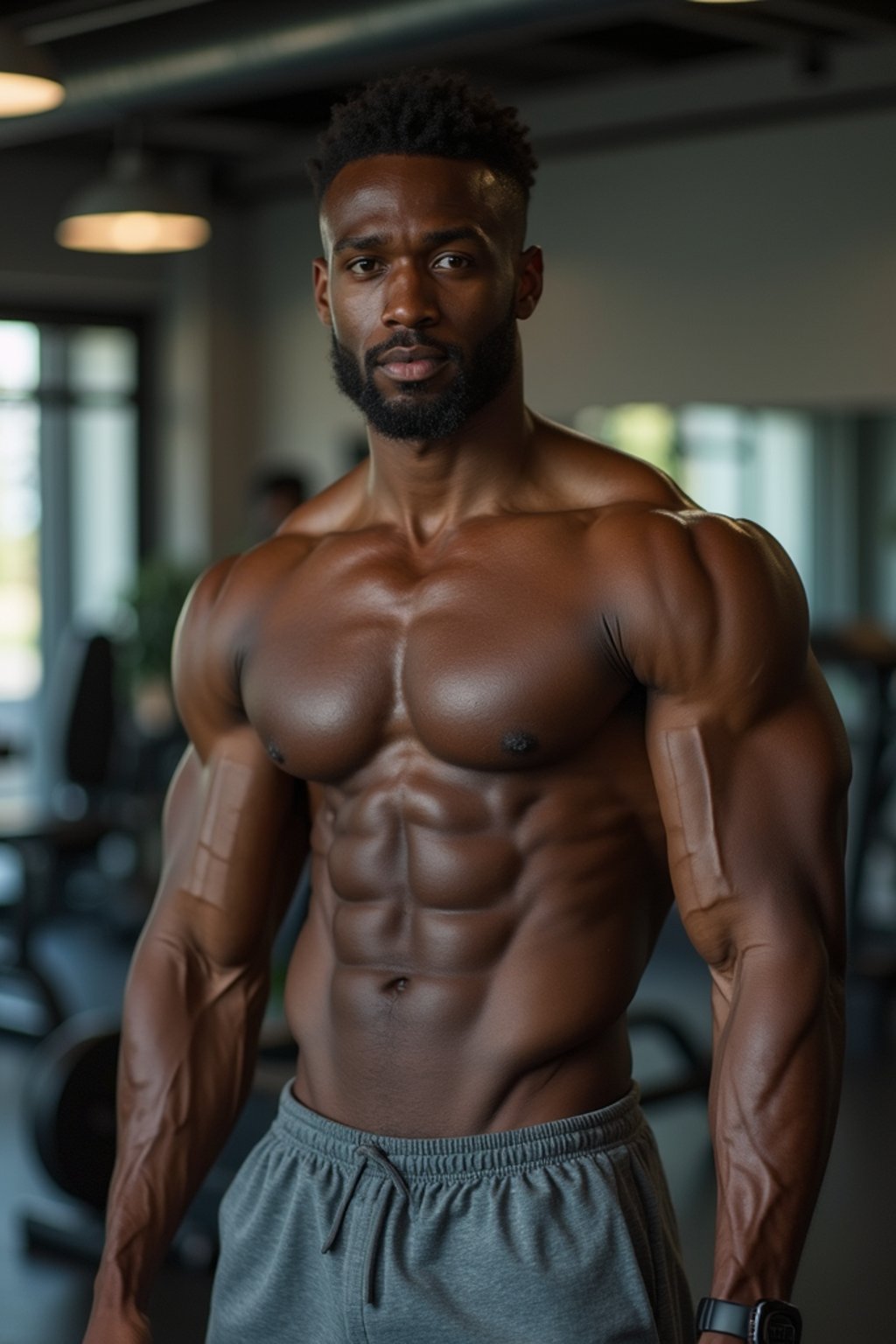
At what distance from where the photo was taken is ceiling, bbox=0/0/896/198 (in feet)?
13.3

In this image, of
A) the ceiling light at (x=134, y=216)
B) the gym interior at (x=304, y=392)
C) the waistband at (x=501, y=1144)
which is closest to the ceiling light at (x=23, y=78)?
the gym interior at (x=304, y=392)

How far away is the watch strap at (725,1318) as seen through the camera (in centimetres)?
126

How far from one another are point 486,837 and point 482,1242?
326 millimetres

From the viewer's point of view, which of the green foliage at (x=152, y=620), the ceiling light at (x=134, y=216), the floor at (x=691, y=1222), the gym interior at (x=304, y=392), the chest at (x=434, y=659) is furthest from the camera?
the green foliage at (x=152, y=620)

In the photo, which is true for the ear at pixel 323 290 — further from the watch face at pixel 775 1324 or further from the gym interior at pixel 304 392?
the gym interior at pixel 304 392

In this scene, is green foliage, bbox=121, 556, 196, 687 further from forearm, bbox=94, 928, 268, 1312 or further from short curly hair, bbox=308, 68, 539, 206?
short curly hair, bbox=308, 68, 539, 206

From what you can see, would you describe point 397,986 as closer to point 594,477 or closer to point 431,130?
point 594,477

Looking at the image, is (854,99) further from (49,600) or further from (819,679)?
(819,679)

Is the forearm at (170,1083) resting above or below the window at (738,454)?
below

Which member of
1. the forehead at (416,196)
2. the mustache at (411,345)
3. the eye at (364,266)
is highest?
the forehead at (416,196)

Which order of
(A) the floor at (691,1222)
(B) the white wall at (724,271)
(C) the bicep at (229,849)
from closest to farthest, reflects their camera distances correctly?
(C) the bicep at (229,849), (A) the floor at (691,1222), (B) the white wall at (724,271)

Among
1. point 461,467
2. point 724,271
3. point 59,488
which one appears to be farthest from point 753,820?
point 59,488

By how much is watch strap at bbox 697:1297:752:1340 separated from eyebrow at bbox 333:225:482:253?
2.76 ft

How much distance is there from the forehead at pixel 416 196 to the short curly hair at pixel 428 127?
11 mm
